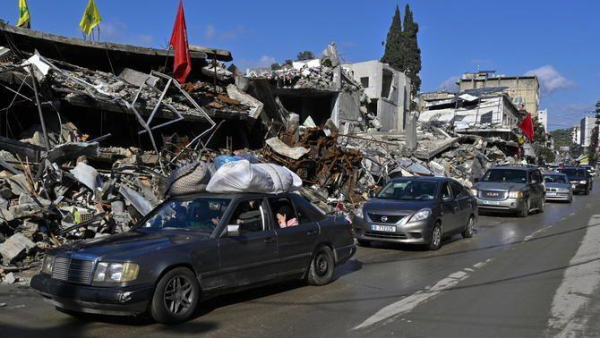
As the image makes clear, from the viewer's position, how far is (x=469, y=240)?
13.3 meters

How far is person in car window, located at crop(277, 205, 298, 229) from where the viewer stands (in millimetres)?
7400

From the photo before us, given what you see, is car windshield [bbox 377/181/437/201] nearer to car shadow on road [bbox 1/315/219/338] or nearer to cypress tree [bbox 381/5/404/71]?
car shadow on road [bbox 1/315/219/338]

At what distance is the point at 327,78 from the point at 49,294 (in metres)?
28.3

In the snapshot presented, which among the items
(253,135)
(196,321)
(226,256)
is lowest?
(196,321)

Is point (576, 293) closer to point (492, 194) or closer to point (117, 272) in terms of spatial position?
point (117, 272)

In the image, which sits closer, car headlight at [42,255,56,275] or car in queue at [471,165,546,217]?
car headlight at [42,255,56,275]

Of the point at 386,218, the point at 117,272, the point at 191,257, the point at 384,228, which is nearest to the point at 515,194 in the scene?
the point at 386,218

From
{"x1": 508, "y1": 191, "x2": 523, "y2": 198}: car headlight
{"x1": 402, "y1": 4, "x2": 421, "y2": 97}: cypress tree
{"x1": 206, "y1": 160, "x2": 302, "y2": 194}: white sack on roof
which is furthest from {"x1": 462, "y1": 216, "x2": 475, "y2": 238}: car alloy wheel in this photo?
{"x1": 402, "y1": 4, "x2": 421, "y2": 97}: cypress tree

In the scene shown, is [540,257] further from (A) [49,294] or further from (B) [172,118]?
(B) [172,118]

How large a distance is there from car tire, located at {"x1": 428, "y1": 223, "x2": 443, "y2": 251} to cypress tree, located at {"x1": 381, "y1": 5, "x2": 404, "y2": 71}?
5509 centimetres

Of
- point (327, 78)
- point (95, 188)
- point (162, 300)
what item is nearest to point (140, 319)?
point (162, 300)

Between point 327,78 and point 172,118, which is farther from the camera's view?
point 327,78

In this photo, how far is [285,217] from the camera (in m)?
7.55

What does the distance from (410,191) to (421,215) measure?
127 centimetres
